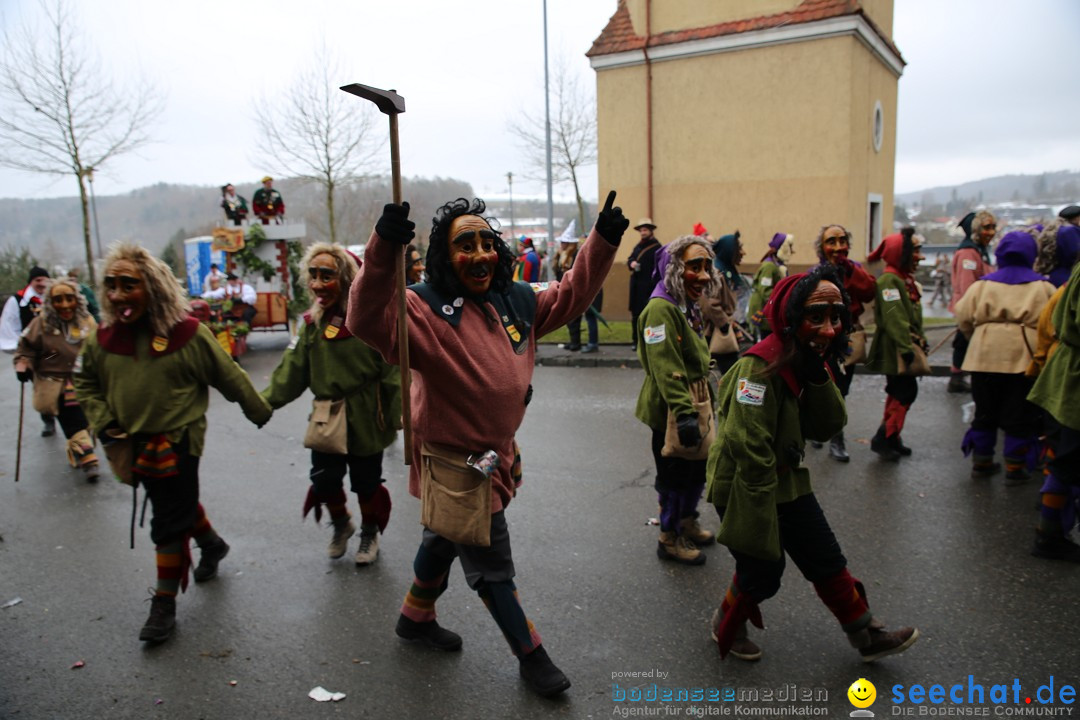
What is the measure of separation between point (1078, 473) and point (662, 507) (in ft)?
7.25

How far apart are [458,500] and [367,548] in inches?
69.6

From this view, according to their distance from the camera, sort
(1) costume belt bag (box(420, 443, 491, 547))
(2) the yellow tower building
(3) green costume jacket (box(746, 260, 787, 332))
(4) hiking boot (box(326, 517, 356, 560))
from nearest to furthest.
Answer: (1) costume belt bag (box(420, 443, 491, 547)) < (4) hiking boot (box(326, 517, 356, 560)) < (3) green costume jacket (box(746, 260, 787, 332)) < (2) the yellow tower building

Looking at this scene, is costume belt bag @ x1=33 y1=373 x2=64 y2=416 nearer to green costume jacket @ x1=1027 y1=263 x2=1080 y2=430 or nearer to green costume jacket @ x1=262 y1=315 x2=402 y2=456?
green costume jacket @ x1=262 y1=315 x2=402 y2=456

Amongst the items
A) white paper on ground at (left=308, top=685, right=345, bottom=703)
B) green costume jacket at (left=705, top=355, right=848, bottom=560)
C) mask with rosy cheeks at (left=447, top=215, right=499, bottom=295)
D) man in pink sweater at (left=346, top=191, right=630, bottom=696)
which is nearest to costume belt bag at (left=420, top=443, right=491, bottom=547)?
man in pink sweater at (left=346, top=191, right=630, bottom=696)

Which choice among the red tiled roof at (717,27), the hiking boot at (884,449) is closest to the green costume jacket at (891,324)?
the hiking boot at (884,449)

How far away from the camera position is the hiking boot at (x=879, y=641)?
3209mm

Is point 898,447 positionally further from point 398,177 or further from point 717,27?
point 717,27

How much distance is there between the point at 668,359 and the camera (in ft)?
13.2

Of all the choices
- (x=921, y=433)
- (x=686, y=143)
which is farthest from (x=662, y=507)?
(x=686, y=143)

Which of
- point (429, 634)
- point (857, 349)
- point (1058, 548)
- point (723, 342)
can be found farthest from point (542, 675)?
point (857, 349)

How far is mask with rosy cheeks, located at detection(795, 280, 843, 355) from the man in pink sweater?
0.79 m

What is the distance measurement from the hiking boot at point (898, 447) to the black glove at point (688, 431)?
300cm

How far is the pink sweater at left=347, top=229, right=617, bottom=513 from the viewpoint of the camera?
2.84m

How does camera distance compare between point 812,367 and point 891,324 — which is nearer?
point 812,367
